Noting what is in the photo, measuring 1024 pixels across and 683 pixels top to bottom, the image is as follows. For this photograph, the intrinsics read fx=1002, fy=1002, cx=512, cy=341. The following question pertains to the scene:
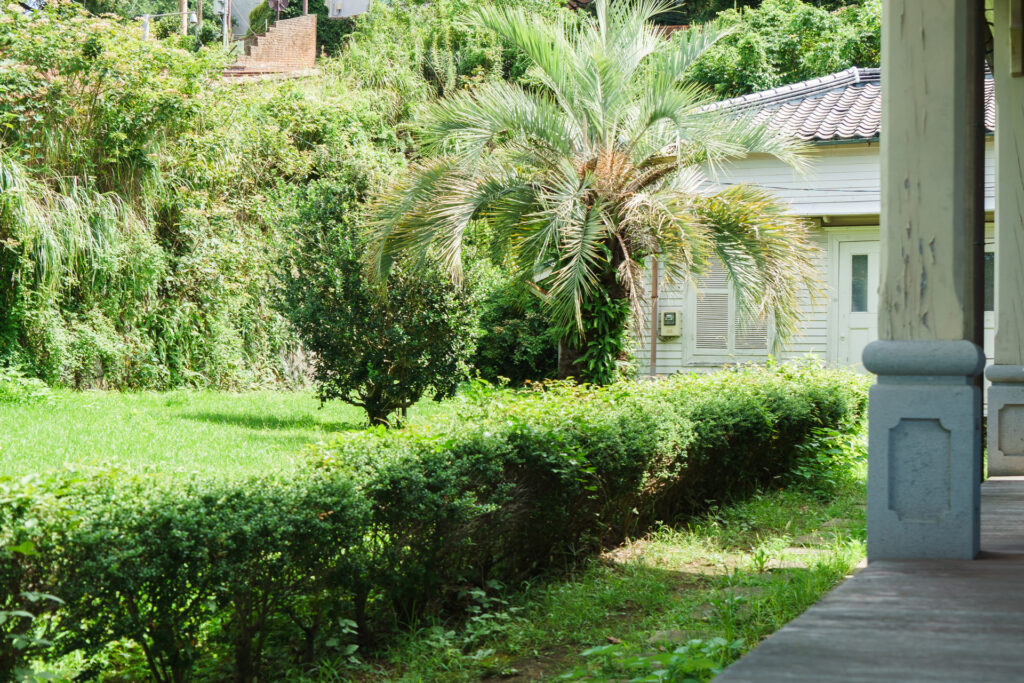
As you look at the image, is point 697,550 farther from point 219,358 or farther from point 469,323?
point 219,358

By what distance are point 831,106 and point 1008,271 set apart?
11.5 metres

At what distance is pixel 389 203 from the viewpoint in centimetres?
1009

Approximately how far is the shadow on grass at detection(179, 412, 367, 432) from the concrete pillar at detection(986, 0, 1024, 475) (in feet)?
24.1

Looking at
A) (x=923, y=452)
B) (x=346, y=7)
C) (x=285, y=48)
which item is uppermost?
(x=346, y=7)

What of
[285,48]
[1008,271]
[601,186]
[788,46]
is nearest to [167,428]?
[601,186]

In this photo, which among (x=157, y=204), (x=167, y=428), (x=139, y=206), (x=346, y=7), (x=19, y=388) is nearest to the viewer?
(x=167, y=428)

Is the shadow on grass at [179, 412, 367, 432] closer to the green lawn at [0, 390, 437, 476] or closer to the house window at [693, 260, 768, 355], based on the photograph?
the green lawn at [0, 390, 437, 476]

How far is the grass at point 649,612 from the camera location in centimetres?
473

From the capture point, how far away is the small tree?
39.9 feet

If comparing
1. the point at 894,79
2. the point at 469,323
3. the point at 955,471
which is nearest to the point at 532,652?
the point at 955,471

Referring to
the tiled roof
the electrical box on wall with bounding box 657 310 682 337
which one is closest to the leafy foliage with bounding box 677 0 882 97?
the tiled roof

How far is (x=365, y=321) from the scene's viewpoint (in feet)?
39.8

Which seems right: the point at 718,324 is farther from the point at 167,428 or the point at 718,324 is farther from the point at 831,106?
the point at 167,428

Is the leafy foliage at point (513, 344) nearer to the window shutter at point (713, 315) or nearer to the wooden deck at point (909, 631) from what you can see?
the window shutter at point (713, 315)
